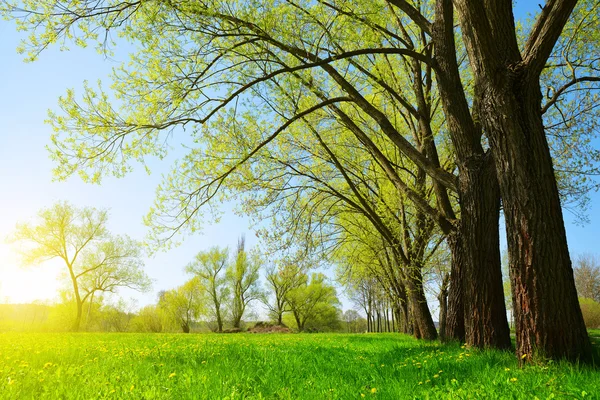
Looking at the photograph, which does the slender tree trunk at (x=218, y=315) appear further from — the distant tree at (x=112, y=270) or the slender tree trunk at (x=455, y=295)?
the slender tree trunk at (x=455, y=295)

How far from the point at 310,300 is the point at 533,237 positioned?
50.2 m

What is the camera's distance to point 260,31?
6.20m

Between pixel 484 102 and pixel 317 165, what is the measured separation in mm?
7291

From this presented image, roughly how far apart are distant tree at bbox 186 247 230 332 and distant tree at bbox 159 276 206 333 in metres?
2.01

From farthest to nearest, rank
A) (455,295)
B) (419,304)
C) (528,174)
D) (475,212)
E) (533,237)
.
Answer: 1. (419,304)
2. (455,295)
3. (475,212)
4. (528,174)
5. (533,237)

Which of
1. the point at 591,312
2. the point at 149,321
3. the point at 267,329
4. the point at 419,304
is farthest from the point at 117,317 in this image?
the point at 591,312

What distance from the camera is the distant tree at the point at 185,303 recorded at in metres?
40.5

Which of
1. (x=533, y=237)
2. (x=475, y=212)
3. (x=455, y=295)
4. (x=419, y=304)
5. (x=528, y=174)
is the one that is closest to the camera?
→ (x=533, y=237)

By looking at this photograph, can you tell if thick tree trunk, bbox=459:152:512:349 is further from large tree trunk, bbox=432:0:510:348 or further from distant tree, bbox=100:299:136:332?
distant tree, bbox=100:299:136:332

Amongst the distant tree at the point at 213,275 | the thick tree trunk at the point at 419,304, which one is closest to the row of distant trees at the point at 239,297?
the distant tree at the point at 213,275

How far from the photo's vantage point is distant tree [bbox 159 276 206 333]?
40500 mm

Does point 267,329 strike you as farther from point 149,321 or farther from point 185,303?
point 149,321

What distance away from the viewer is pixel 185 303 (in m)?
41.4

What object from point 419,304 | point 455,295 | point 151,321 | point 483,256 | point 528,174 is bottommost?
point 151,321
